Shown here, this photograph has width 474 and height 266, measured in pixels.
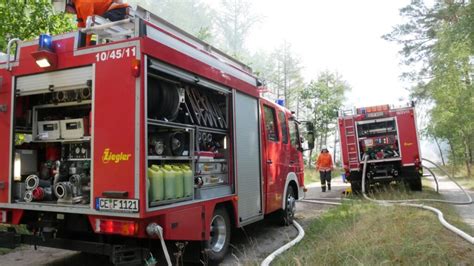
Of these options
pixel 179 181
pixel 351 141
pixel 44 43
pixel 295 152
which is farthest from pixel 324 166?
pixel 44 43

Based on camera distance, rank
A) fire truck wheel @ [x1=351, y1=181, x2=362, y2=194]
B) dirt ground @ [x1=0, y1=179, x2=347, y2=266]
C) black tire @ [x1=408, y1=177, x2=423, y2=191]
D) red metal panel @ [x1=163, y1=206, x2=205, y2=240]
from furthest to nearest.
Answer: fire truck wheel @ [x1=351, y1=181, x2=362, y2=194] → black tire @ [x1=408, y1=177, x2=423, y2=191] → dirt ground @ [x1=0, y1=179, x2=347, y2=266] → red metal panel @ [x1=163, y1=206, x2=205, y2=240]

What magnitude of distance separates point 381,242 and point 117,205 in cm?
305

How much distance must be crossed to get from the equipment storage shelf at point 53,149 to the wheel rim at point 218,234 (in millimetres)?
1658

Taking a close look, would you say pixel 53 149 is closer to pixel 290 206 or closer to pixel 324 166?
pixel 290 206

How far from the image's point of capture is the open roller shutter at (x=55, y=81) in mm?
4062

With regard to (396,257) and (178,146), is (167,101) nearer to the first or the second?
(178,146)

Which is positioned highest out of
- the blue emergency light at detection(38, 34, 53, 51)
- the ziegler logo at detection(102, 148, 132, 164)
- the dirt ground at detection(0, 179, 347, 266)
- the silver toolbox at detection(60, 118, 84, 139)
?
the blue emergency light at detection(38, 34, 53, 51)

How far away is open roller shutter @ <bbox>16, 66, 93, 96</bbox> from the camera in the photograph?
406cm

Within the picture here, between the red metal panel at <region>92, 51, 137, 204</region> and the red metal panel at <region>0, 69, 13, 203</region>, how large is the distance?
51.7 inches

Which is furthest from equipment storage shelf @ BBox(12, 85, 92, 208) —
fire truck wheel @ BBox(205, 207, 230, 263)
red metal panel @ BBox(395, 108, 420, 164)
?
red metal panel @ BBox(395, 108, 420, 164)

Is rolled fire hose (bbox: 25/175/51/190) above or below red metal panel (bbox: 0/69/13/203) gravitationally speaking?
below

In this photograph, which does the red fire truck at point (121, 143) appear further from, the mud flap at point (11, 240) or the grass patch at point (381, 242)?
the grass patch at point (381, 242)

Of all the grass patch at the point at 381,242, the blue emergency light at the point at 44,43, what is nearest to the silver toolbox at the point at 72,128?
the blue emergency light at the point at 44,43

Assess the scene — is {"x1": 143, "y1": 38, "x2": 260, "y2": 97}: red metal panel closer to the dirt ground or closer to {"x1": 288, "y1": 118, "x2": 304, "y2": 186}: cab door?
the dirt ground
